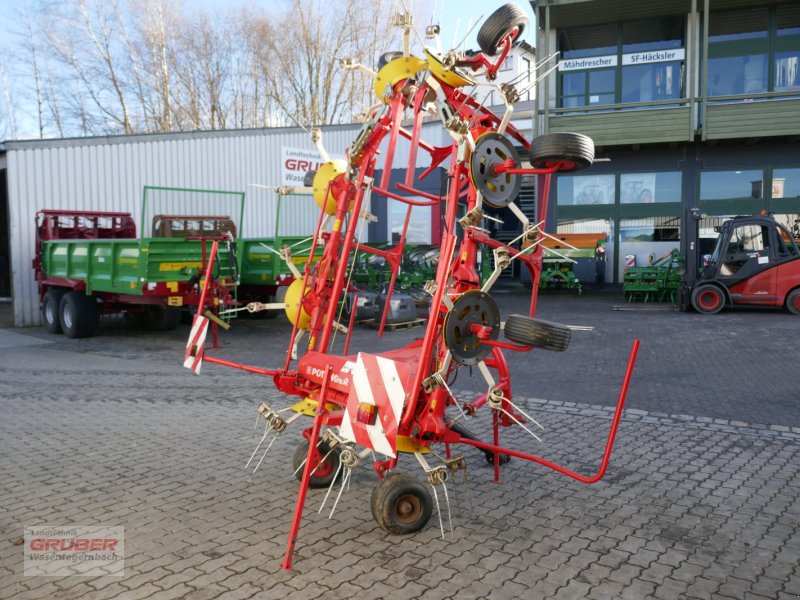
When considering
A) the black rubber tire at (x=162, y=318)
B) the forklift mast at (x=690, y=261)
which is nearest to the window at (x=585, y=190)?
the forklift mast at (x=690, y=261)

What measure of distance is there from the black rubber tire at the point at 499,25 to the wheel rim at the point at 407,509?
279cm

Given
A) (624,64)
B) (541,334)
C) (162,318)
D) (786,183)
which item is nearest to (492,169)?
(541,334)

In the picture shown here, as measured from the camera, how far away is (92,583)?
11.1ft

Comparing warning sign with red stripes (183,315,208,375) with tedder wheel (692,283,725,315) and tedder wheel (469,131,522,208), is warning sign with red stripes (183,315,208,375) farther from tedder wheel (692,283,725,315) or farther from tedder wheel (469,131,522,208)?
tedder wheel (692,283,725,315)

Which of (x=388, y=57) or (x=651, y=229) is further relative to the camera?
(x=651, y=229)

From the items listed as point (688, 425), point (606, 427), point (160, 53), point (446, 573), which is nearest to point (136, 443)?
point (446, 573)

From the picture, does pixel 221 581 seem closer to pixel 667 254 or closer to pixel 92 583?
pixel 92 583

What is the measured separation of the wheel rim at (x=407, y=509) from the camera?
12.7 ft

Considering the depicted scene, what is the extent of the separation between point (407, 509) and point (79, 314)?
32.4 feet

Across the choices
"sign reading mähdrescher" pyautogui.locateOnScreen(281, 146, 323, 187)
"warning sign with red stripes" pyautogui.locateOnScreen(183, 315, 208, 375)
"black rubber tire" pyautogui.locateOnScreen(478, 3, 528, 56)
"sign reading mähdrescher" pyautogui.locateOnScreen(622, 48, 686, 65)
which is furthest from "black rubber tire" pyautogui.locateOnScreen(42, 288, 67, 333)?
"sign reading mähdrescher" pyautogui.locateOnScreen(622, 48, 686, 65)

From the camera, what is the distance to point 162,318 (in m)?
13.4

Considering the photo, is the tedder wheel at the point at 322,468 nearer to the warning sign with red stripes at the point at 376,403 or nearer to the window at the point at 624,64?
the warning sign with red stripes at the point at 376,403

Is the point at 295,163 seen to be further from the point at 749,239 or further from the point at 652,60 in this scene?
the point at 749,239

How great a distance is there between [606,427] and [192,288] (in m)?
7.06
